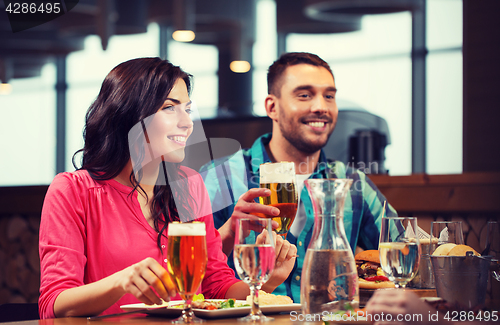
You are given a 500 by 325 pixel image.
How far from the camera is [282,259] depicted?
1123 millimetres

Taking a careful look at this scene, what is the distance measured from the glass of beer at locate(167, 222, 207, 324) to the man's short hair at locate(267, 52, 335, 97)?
1.72 m

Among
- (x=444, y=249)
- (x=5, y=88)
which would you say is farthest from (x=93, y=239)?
(x=5, y=88)

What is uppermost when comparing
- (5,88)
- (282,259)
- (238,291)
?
(5,88)

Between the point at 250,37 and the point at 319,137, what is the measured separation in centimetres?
259

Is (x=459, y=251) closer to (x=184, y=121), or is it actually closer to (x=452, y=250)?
(x=452, y=250)

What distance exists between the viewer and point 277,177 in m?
1.18

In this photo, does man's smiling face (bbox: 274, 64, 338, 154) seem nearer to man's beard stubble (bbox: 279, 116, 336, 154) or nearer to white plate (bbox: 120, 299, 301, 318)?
man's beard stubble (bbox: 279, 116, 336, 154)

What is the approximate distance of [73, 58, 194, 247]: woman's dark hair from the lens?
152cm

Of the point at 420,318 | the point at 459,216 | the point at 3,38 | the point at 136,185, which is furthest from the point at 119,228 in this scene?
the point at 3,38

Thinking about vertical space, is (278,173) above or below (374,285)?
above

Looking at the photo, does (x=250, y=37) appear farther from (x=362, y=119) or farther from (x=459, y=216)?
(x=459, y=216)

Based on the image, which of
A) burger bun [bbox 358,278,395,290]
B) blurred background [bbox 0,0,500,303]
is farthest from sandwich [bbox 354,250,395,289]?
blurred background [bbox 0,0,500,303]

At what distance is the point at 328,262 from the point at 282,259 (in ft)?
1.01

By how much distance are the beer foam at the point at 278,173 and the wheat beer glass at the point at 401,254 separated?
29 cm
